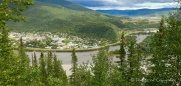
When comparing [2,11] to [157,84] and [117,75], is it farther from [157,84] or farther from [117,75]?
[117,75]

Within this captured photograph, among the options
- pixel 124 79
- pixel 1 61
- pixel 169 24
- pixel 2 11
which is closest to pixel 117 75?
pixel 124 79

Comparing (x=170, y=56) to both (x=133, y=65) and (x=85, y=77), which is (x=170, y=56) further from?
(x=85, y=77)

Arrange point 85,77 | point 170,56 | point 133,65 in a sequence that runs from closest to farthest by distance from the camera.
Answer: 1. point 170,56
2. point 133,65
3. point 85,77

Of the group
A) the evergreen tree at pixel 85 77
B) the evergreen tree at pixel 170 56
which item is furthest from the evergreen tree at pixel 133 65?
the evergreen tree at pixel 85 77

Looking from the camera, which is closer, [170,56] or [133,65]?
[170,56]

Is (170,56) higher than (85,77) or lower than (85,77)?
higher

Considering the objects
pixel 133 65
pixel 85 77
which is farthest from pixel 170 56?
pixel 85 77

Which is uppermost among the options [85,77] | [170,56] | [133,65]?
[170,56]

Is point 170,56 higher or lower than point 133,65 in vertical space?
higher

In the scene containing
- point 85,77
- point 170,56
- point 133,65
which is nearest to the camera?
point 170,56

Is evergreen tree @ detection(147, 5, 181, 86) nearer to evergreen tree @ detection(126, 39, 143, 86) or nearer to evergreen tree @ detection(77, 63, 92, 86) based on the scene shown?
evergreen tree @ detection(126, 39, 143, 86)

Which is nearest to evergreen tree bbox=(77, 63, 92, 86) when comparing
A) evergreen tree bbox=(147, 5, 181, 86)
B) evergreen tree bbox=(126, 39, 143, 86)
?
evergreen tree bbox=(126, 39, 143, 86)

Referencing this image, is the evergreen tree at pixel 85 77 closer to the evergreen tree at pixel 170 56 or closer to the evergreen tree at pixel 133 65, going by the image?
the evergreen tree at pixel 133 65
